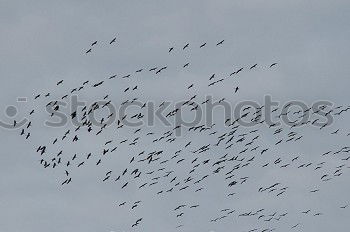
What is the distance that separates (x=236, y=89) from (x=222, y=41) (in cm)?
714

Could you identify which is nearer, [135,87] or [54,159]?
[135,87]

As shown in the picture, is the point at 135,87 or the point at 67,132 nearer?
the point at 135,87

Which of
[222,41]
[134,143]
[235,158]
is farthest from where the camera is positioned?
[235,158]

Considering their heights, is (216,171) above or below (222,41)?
below

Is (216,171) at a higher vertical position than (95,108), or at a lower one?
Result: lower

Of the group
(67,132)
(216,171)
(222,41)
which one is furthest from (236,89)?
(67,132)

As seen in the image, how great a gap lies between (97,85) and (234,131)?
2917cm

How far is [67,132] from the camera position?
322ft

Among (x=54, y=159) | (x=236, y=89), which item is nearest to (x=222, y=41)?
(x=236, y=89)

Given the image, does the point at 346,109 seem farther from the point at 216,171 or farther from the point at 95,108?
the point at 95,108

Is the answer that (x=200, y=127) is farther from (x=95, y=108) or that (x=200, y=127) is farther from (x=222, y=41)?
(x=222, y=41)

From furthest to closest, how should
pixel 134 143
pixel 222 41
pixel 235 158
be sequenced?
pixel 235 158, pixel 134 143, pixel 222 41

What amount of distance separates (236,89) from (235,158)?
58.8 ft

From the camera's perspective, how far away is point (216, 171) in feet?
327
